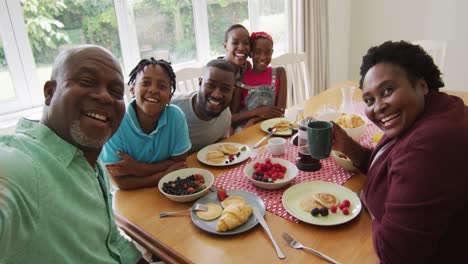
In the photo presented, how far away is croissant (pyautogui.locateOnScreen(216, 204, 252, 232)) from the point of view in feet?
3.37

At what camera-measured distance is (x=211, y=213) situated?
1111mm

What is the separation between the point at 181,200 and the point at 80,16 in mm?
2050

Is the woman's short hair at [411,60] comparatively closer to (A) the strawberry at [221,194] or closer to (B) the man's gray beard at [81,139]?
(A) the strawberry at [221,194]

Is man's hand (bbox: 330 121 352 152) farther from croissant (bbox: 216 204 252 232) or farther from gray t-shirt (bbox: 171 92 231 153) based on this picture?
gray t-shirt (bbox: 171 92 231 153)

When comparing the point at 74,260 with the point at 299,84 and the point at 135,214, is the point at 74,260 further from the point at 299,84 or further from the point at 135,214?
the point at 299,84

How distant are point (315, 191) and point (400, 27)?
3.50 meters

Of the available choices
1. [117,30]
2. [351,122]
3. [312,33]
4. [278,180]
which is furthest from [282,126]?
[312,33]

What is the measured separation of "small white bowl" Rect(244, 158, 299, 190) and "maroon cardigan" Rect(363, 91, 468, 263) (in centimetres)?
40

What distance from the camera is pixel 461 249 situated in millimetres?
891

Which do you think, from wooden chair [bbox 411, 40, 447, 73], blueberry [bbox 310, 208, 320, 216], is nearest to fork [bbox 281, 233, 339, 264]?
blueberry [bbox 310, 208, 320, 216]

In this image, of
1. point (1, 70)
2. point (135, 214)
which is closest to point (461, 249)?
point (135, 214)

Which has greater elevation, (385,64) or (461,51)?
(385,64)

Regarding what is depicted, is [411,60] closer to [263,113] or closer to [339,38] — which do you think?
[263,113]

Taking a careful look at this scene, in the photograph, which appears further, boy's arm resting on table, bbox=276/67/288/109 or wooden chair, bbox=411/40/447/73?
wooden chair, bbox=411/40/447/73
